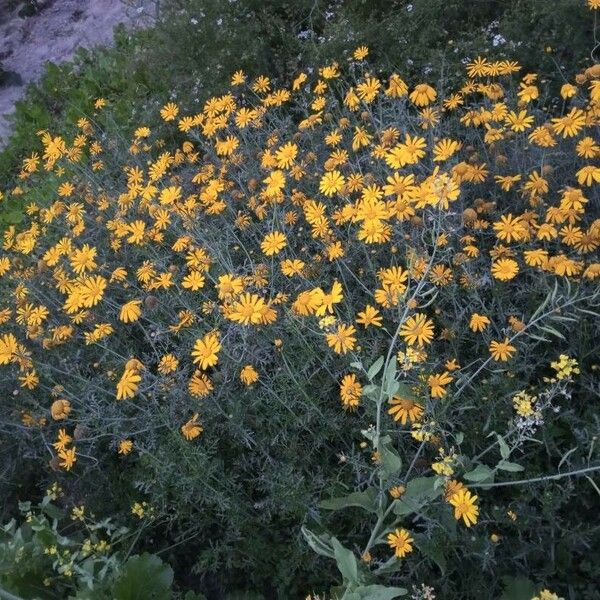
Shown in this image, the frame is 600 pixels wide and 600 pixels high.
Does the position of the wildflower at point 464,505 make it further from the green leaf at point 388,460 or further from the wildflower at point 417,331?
the wildflower at point 417,331

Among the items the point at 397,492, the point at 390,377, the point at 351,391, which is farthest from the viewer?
the point at 351,391

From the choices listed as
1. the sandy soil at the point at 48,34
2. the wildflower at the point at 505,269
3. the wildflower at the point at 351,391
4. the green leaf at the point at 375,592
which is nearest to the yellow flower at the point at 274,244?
the wildflower at the point at 351,391

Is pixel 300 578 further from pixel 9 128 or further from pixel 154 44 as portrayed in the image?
pixel 9 128

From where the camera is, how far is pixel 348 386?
2453mm

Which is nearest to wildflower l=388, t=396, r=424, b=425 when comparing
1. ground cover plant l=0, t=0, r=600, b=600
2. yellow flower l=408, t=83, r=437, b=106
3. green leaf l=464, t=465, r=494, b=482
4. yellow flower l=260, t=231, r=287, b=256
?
ground cover plant l=0, t=0, r=600, b=600

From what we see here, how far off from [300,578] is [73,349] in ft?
5.22

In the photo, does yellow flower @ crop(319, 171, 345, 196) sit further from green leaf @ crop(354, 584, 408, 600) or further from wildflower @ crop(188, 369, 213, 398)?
green leaf @ crop(354, 584, 408, 600)

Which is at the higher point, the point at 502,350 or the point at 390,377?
the point at 390,377

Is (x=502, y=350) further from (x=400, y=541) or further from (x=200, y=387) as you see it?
(x=200, y=387)

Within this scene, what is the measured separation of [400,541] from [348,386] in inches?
21.6

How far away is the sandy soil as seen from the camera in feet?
25.4

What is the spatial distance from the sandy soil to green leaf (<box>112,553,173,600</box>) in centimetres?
583

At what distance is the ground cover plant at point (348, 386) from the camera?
89.5 inches

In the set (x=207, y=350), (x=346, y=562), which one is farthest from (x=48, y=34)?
(x=346, y=562)
